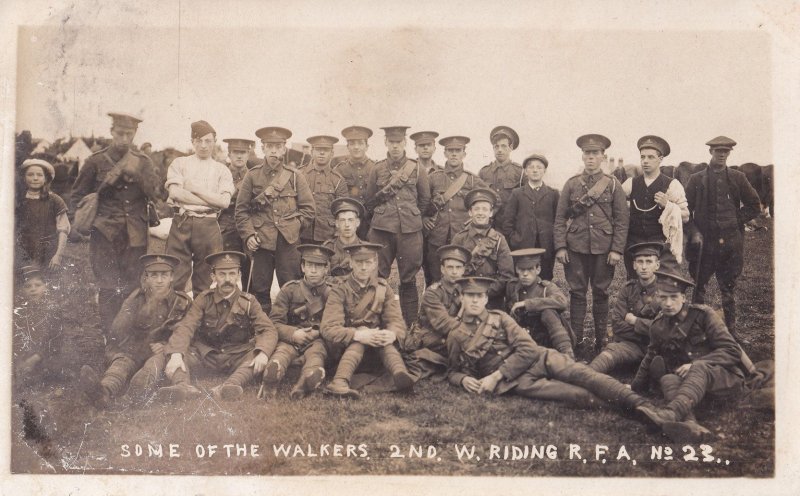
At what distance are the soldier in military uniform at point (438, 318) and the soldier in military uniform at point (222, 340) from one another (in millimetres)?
996

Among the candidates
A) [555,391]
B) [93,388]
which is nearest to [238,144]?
[93,388]

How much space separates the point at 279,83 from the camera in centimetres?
495

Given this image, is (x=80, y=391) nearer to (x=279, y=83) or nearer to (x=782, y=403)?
(x=279, y=83)

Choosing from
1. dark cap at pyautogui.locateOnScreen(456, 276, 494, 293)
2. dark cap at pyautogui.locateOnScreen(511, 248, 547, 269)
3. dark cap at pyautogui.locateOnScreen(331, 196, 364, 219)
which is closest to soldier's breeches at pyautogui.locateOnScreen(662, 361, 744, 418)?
dark cap at pyautogui.locateOnScreen(511, 248, 547, 269)

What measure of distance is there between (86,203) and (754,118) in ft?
16.1

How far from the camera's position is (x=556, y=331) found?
15.3 feet

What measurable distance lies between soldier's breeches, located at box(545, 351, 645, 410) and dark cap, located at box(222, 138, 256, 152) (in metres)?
2.63

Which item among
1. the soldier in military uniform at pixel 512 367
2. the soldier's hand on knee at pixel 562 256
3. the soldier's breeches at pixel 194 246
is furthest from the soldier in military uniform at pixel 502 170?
the soldier's breeches at pixel 194 246

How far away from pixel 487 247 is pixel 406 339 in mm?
875

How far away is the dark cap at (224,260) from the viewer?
15.7 feet

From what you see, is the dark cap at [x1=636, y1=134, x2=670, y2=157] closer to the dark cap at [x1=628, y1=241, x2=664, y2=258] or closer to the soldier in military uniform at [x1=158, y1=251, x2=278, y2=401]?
the dark cap at [x1=628, y1=241, x2=664, y2=258]

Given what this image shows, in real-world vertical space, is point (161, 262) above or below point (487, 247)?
below

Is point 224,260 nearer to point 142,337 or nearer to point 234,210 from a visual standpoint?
point 234,210

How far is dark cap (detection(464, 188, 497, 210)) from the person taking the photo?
4.91 m
